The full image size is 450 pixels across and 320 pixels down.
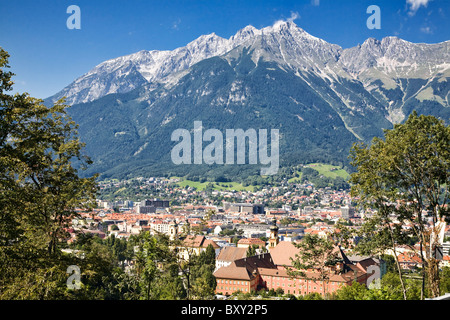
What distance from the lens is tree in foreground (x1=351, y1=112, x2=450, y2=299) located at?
11562mm

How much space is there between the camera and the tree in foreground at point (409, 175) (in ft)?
37.9

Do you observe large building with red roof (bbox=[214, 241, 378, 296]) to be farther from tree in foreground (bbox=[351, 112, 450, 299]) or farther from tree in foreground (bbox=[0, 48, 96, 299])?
tree in foreground (bbox=[0, 48, 96, 299])

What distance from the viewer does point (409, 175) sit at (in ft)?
40.5

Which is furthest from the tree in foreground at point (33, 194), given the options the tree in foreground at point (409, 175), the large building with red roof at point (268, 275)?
the large building with red roof at point (268, 275)

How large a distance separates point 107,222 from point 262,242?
48.7 metres

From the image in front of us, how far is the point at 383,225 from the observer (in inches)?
499

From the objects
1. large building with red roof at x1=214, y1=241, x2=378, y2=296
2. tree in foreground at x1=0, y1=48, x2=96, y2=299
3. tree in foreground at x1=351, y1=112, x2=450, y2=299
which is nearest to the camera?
tree in foreground at x1=0, y1=48, x2=96, y2=299

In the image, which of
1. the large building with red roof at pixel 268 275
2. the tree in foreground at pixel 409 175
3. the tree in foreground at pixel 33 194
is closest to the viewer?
the tree in foreground at pixel 33 194

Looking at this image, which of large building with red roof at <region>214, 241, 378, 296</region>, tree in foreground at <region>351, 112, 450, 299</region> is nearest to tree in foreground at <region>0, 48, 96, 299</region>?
tree in foreground at <region>351, 112, 450, 299</region>

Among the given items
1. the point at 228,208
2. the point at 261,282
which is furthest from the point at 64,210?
the point at 228,208

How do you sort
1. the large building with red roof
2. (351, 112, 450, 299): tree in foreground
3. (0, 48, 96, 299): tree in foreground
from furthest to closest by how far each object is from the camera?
the large building with red roof → (351, 112, 450, 299): tree in foreground → (0, 48, 96, 299): tree in foreground

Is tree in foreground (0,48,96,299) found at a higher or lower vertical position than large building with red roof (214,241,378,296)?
higher

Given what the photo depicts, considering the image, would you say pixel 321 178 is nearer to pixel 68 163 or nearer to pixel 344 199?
pixel 344 199

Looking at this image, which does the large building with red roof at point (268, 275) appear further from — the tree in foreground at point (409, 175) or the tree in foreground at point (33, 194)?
the tree in foreground at point (33, 194)
